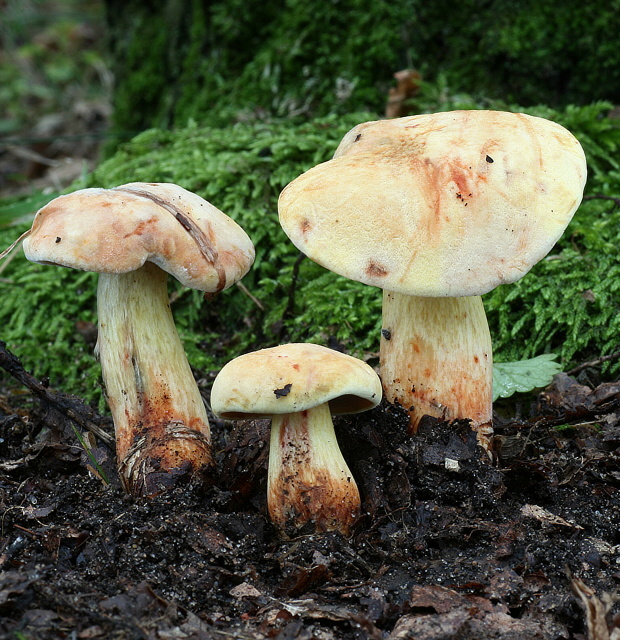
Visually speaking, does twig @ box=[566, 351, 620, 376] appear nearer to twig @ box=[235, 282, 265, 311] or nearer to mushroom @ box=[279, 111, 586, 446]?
mushroom @ box=[279, 111, 586, 446]

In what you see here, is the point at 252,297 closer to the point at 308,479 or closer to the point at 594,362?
the point at 308,479

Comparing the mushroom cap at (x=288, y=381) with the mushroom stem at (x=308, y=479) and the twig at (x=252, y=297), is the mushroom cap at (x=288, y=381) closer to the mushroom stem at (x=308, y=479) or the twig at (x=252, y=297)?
the mushroom stem at (x=308, y=479)

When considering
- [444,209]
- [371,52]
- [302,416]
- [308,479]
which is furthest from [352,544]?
[371,52]

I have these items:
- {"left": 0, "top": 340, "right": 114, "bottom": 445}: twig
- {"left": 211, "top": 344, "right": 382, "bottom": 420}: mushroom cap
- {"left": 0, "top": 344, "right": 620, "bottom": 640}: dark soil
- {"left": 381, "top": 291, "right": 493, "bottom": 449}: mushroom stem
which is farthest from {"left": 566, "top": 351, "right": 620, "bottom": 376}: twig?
{"left": 0, "top": 340, "right": 114, "bottom": 445}: twig

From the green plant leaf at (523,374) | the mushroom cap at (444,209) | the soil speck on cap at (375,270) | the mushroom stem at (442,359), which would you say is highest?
the mushroom cap at (444,209)

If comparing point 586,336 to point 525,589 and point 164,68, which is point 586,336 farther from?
point 164,68

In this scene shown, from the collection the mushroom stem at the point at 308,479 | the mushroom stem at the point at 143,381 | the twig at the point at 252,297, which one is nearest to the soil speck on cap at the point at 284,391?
the mushroom stem at the point at 308,479

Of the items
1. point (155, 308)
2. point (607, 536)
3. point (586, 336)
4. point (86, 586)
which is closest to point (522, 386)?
point (586, 336)

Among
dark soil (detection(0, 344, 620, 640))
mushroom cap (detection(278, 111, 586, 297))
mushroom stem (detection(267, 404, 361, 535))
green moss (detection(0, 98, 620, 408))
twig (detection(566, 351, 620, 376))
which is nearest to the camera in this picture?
dark soil (detection(0, 344, 620, 640))
